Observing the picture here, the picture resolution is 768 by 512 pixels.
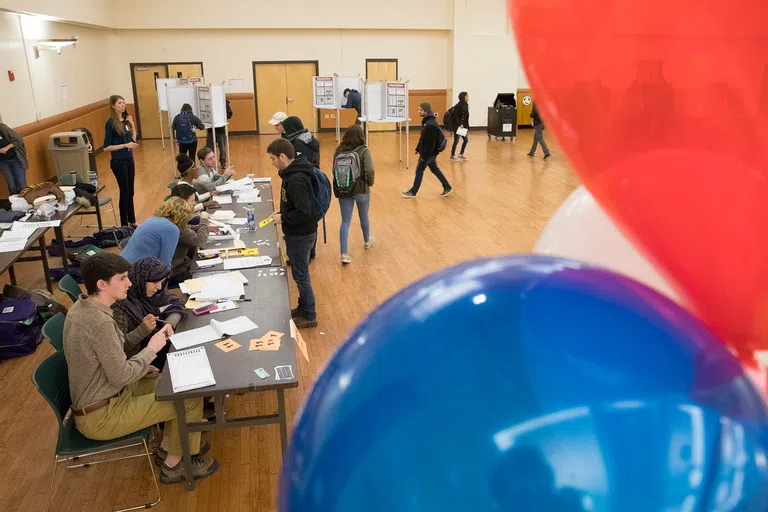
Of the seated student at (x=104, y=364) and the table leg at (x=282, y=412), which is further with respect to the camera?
the table leg at (x=282, y=412)

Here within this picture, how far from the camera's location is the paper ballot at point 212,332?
149 inches

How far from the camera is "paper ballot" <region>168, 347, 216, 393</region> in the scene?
333cm

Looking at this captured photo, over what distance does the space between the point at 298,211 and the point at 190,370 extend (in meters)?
2.05

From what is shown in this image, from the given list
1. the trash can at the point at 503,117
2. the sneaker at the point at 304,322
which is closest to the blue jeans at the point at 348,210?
the sneaker at the point at 304,322

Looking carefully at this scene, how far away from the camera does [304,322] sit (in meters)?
5.76

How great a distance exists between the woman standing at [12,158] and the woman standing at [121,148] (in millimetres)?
1276

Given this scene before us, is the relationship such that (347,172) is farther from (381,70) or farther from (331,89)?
(381,70)

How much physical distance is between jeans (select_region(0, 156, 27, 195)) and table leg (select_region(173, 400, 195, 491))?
6.36m

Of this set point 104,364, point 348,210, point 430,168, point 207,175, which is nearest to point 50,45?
point 207,175

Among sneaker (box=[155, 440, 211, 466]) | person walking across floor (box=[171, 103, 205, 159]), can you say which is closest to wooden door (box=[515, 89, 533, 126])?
person walking across floor (box=[171, 103, 205, 159])

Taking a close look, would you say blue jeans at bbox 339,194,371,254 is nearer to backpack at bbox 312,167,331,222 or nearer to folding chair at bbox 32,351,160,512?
backpack at bbox 312,167,331,222

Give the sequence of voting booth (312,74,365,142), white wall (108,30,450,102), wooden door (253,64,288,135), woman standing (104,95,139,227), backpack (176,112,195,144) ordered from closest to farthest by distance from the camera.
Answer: woman standing (104,95,139,227), backpack (176,112,195,144), voting booth (312,74,365,142), white wall (108,30,450,102), wooden door (253,64,288,135)

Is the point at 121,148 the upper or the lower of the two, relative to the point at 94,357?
upper

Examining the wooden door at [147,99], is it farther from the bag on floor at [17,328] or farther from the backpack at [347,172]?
the bag on floor at [17,328]
